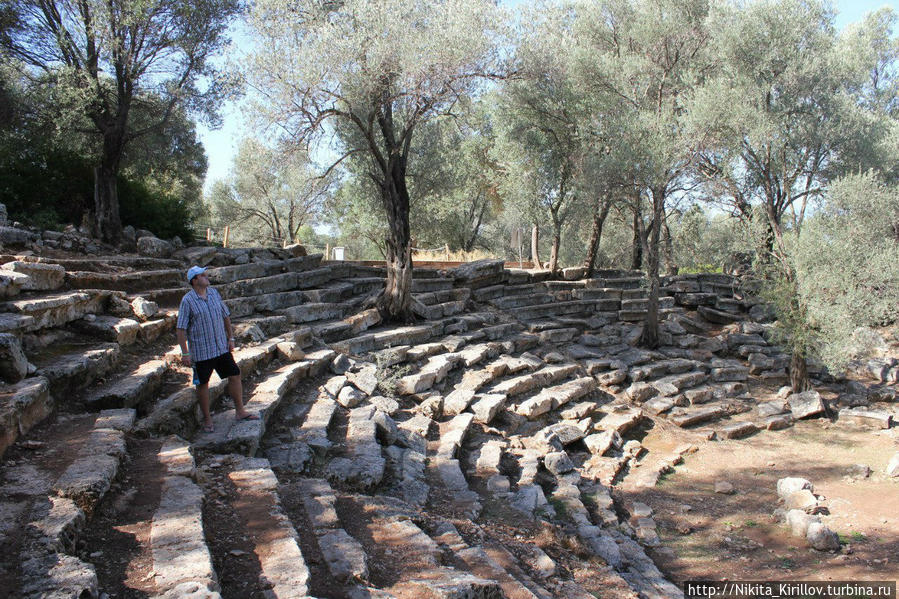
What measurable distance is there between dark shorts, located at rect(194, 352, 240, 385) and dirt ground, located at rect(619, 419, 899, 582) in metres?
4.79

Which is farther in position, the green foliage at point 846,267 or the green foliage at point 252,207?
the green foliage at point 252,207

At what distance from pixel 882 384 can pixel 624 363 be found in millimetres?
5620

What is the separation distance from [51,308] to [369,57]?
6.52 m

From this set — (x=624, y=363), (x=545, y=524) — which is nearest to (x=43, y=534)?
(x=545, y=524)

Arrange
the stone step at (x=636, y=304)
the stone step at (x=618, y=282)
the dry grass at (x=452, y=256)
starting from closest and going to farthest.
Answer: the stone step at (x=636, y=304) < the stone step at (x=618, y=282) < the dry grass at (x=452, y=256)

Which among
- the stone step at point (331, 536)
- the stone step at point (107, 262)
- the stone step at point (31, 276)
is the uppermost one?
the stone step at point (107, 262)

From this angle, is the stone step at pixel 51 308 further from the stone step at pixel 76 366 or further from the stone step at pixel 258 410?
the stone step at pixel 258 410

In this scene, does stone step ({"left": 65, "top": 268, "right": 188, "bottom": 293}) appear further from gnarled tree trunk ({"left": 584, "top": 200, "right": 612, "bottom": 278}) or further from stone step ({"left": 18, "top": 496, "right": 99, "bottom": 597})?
gnarled tree trunk ({"left": 584, "top": 200, "right": 612, "bottom": 278})

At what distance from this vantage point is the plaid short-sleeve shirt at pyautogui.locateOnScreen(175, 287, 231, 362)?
5.67m

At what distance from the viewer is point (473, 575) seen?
3.84 meters

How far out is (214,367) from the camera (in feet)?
19.3

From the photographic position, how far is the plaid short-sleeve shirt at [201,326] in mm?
5672

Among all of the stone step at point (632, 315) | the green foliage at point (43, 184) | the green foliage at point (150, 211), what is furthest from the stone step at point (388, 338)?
the green foliage at point (43, 184)

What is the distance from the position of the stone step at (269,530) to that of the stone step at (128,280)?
4684 millimetres
